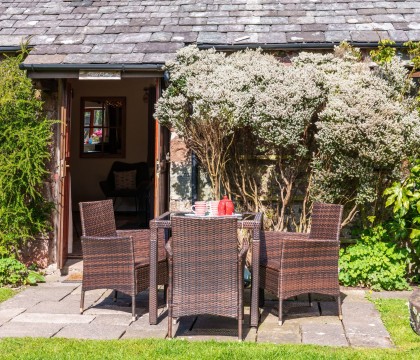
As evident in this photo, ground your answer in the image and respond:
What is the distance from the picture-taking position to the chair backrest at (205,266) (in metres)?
5.14

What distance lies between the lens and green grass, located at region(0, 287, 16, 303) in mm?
6689

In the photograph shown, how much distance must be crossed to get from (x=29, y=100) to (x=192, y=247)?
377cm

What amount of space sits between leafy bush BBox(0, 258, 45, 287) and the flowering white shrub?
94.2 inches

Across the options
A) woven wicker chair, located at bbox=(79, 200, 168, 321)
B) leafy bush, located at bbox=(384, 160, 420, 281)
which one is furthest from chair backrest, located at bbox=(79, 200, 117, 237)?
leafy bush, located at bbox=(384, 160, 420, 281)

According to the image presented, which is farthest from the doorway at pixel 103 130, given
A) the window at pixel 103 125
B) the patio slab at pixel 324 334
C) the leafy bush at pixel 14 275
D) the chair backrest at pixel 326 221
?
the patio slab at pixel 324 334

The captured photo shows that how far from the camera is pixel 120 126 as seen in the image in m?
14.1

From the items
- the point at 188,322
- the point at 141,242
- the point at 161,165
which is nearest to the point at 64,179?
the point at 161,165

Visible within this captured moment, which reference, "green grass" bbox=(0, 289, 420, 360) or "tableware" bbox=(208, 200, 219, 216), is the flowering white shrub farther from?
"green grass" bbox=(0, 289, 420, 360)

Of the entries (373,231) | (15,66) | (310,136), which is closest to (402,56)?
(310,136)

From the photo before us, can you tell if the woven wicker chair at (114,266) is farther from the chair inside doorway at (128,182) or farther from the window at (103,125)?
the window at (103,125)

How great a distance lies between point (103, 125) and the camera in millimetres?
14172

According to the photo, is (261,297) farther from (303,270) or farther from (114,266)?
(114,266)

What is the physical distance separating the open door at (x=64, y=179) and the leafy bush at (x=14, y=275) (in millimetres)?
476

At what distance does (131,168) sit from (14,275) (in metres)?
5.98
